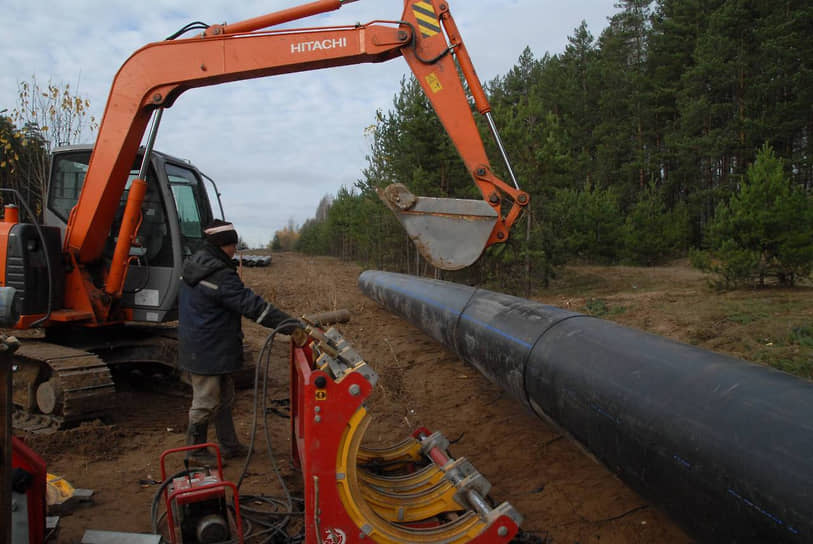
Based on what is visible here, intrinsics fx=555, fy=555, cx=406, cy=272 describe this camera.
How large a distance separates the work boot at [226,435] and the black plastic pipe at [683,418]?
2.42 metres

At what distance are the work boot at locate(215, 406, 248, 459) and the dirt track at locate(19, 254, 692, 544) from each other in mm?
163

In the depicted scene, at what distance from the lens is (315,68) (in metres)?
5.33

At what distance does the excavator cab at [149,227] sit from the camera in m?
5.92

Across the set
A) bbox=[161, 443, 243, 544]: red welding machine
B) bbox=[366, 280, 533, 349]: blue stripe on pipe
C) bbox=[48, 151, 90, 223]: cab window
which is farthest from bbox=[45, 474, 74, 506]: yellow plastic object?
bbox=[366, 280, 533, 349]: blue stripe on pipe

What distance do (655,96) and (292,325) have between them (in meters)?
31.2

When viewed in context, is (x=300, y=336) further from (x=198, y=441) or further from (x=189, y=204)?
(x=189, y=204)

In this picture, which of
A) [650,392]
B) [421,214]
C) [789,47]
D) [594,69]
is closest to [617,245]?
[789,47]

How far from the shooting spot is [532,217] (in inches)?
577

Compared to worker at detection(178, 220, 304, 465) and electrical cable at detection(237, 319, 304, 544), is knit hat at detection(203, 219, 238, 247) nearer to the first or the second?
worker at detection(178, 220, 304, 465)

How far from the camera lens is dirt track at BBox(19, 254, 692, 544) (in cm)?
366

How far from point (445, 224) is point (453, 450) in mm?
2052

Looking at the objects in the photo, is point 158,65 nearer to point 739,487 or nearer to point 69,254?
point 69,254

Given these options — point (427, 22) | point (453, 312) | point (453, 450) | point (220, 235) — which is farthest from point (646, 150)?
point (220, 235)

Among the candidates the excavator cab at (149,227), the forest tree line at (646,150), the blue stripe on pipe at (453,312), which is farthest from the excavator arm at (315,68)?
the forest tree line at (646,150)
